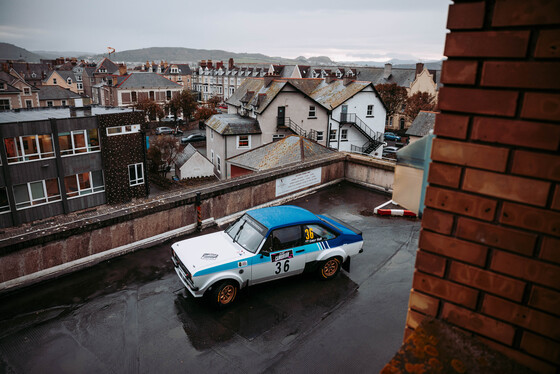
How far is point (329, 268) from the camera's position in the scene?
9227mm

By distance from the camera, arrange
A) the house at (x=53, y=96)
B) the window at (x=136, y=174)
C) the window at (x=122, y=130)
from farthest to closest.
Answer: the house at (x=53, y=96)
the window at (x=136, y=174)
the window at (x=122, y=130)

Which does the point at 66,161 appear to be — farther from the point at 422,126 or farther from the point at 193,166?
the point at 422,126

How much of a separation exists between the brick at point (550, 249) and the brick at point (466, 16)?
4.08ft

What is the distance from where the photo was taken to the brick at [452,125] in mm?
2248

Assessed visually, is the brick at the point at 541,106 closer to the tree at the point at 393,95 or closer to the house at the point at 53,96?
the tree at the point at 393,95

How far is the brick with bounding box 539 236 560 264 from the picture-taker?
201cm

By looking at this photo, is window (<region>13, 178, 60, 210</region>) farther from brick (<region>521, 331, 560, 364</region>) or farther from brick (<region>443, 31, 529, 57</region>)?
brick (<region>521, 331, 560, 364</region>)

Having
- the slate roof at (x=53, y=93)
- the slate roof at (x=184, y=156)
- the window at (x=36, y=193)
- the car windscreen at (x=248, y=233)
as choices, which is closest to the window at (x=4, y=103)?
the slate roof at (x=53, y=93)

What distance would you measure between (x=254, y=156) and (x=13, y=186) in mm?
16534

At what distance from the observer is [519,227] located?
6.98 ft

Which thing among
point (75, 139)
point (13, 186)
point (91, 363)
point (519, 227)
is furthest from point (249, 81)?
point (519, 227)

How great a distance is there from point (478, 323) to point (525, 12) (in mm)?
1839

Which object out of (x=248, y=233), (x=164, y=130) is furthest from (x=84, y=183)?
(x=164, y=130)

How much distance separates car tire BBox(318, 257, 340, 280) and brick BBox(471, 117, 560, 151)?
719 centimetres
